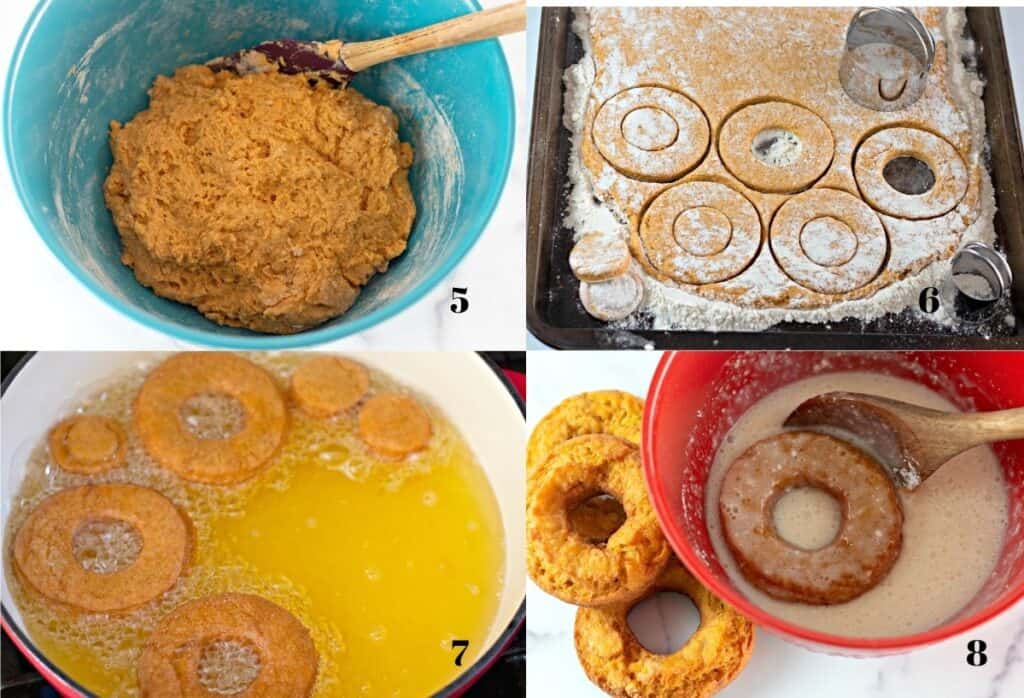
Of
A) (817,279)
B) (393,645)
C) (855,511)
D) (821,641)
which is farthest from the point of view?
(817,279)

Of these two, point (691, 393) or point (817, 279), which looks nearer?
point (691, 393)

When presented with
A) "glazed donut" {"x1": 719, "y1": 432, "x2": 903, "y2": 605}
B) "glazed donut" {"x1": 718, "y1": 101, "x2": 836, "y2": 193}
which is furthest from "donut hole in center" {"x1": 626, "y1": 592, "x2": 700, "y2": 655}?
"glazed donut" {"x1": 718, "y1": 101, "x2": 836, "y2": 193}

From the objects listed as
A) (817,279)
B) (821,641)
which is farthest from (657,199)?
(821,641)

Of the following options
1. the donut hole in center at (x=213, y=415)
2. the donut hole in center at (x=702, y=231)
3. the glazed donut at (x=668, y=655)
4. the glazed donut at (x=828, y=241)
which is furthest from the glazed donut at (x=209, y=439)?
the glazed donut at (x=828, y=241)

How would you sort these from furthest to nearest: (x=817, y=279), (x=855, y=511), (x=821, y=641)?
(x=817, y=279), (x=855, y=511), (x=821, y=641)

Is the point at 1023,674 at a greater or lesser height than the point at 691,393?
lesser

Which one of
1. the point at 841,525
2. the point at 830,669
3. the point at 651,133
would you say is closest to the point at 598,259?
the point at 651,133

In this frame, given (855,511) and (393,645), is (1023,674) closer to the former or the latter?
(855,511)

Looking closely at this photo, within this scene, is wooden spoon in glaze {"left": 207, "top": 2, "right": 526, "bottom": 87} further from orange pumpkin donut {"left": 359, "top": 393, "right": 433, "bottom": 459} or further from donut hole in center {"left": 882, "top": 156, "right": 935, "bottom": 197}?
donut hole in center {"left": 882, "top": 156, "right": 935, "bottom": 197}
